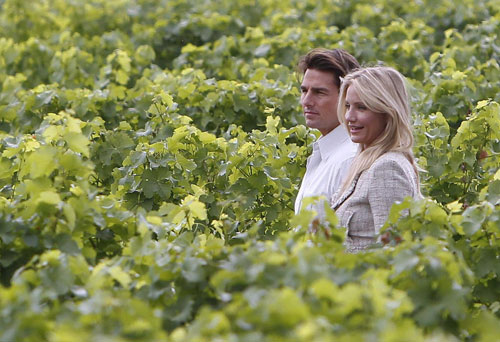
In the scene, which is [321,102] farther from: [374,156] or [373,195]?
[373,195]

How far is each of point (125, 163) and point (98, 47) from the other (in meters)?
5.14

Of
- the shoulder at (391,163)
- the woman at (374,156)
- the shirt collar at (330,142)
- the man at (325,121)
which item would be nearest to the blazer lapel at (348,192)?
the woman at (374,156)

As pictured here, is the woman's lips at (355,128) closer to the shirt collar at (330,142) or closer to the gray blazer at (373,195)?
the gray blazer at (373,195)

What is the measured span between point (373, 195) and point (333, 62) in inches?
39.0

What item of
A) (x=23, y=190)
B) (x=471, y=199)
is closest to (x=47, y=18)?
(x=471, y=199)

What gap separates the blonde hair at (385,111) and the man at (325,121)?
0.63 ft

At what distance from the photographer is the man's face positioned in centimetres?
489

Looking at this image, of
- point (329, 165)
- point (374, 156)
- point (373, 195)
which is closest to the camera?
point (373, 195)

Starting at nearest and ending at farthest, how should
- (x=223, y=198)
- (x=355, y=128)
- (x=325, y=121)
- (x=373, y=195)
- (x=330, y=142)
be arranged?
(x=373, y=195) < (x=355, y=128) < (x=330, y=142) < (x=325, y=121) < (x=223, y=198)

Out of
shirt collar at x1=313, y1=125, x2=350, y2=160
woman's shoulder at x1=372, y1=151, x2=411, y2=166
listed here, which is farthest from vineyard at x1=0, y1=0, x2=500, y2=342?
shirt collar at x1=313, y1=125, x2=350, y2=160

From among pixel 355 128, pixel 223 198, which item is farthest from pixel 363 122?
pixel 223 198

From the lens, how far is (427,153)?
6195 millimetres

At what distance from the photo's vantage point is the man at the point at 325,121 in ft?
15.0

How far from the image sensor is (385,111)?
4.33m
